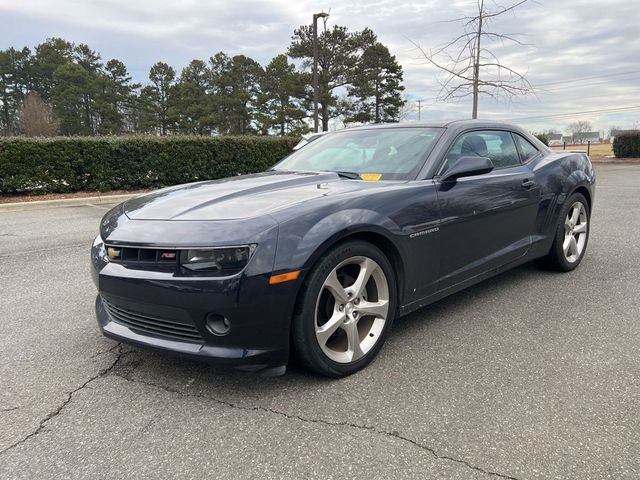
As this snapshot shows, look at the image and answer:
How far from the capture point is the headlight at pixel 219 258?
2.30 m

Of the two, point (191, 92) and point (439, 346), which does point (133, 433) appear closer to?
point (439, 346)

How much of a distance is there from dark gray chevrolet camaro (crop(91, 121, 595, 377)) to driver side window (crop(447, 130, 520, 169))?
0.06 ft

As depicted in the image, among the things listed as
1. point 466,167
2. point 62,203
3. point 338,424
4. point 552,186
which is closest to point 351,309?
point 338,424

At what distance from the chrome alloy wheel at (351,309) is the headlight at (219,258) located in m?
0.46

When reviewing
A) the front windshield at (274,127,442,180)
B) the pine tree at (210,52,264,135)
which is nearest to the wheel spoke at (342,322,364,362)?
the front windshield at (274,127,442,180)

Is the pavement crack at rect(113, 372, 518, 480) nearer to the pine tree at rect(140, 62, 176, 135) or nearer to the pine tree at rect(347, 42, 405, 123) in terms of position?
the pine tree at rect(347, 42, 405, 123)

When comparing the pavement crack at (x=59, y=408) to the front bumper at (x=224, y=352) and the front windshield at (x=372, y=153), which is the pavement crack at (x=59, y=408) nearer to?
the front bumper at (x=224, y=352)

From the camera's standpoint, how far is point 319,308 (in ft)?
8.84

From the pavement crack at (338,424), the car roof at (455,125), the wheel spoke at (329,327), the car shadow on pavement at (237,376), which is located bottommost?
the pavement crack at (338,424)

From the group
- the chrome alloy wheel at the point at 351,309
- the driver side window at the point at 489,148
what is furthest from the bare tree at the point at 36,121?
the chrome alloy wheel at the point at 351,309

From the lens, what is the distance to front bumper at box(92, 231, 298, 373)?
2.28 m

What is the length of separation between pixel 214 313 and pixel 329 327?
2.08 feet

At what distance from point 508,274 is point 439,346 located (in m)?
1.94

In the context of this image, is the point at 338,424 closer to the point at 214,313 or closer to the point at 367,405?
the point at 367,405
